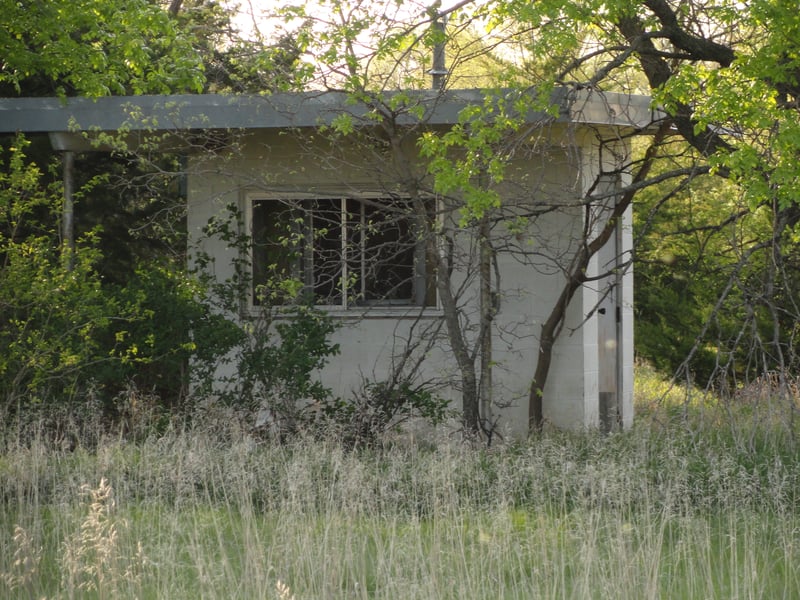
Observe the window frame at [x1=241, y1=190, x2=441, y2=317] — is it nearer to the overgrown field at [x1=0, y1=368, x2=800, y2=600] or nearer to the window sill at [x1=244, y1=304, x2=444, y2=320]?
the window sill at [x1=244, y1=304, x2=444, y2=320]

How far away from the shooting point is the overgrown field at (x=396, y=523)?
5.03m

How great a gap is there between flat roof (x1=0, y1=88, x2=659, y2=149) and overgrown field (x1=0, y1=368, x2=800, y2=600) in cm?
280

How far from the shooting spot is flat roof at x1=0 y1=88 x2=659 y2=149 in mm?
9344

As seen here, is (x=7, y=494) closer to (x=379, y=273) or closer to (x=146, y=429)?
(x=146, y=429)

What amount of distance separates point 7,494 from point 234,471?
1.55m

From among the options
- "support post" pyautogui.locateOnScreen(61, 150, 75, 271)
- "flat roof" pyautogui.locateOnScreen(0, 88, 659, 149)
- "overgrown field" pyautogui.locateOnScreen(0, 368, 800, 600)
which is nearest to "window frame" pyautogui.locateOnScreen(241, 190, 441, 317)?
"flat roof" pyautogui.locateOnScreen(0, 88, 659, 149)

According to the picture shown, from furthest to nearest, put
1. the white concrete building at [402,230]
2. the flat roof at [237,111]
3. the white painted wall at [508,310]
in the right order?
the white painted wall at [508,310], the white concrete building at [402,230], the flat roof at [237,111]

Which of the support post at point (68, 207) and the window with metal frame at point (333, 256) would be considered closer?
the support post at point (68, 207)

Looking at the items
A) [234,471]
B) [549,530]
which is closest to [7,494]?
[234,471]

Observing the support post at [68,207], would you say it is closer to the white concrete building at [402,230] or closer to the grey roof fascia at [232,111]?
the white concrete building at [402,230]

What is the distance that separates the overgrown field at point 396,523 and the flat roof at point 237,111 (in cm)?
280

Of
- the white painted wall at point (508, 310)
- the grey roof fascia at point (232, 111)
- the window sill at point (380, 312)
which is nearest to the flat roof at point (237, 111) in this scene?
the grey roof fascia at point (232, 111)

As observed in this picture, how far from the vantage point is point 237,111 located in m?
9.89

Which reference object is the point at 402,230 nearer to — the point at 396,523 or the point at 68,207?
the point at 68,207
